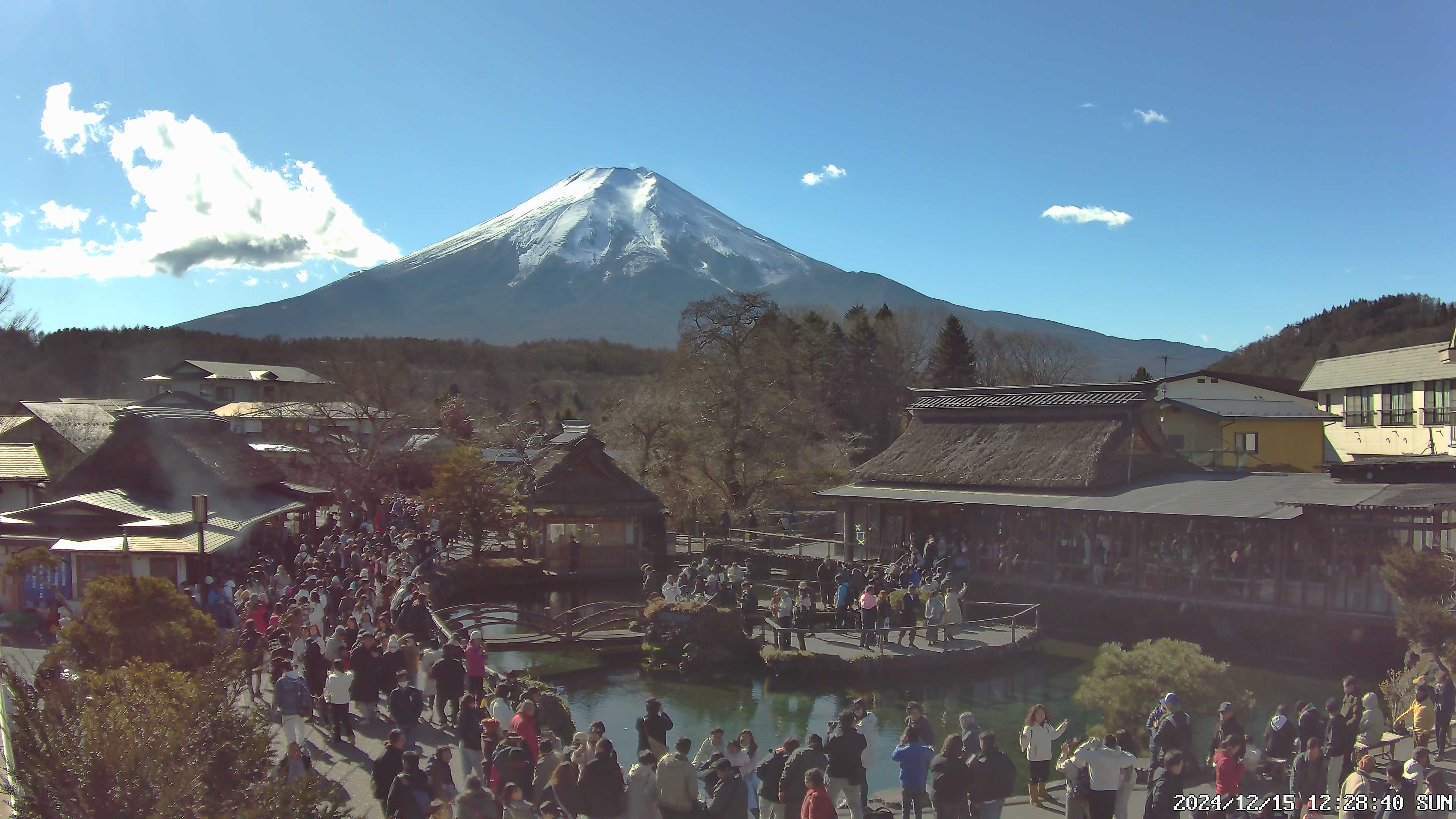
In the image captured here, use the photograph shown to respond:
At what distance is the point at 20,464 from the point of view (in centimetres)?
2316

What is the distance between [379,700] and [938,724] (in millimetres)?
7966

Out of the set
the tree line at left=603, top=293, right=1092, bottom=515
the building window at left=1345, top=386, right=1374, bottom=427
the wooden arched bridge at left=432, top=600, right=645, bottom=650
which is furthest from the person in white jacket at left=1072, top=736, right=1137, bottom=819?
the building window at left=1345, top=386, right=1374, bottom=427

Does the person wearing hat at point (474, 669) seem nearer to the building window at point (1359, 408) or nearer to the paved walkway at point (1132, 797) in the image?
the paved walkway at point (1132, 797)

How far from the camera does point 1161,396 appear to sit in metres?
35.0

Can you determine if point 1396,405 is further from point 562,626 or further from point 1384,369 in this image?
point 562,626

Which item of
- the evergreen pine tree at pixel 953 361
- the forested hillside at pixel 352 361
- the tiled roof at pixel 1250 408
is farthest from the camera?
the forested hillside at pixel 352 361

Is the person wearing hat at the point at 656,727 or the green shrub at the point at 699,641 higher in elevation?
the person wearing hat at the point at 656,727

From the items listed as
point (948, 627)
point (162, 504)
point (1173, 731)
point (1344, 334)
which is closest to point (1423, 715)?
point (1173, 731)

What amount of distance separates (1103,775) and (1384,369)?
130ft

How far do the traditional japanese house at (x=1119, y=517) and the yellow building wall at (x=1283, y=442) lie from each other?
11097mm

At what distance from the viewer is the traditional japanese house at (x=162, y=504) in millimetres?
16109

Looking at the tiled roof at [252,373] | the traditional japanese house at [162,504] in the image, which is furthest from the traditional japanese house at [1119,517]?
the tiled roof at [252,373]

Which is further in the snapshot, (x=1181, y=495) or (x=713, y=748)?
(x=1181, y=495)

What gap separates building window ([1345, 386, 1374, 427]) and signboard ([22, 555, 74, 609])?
147 feet
